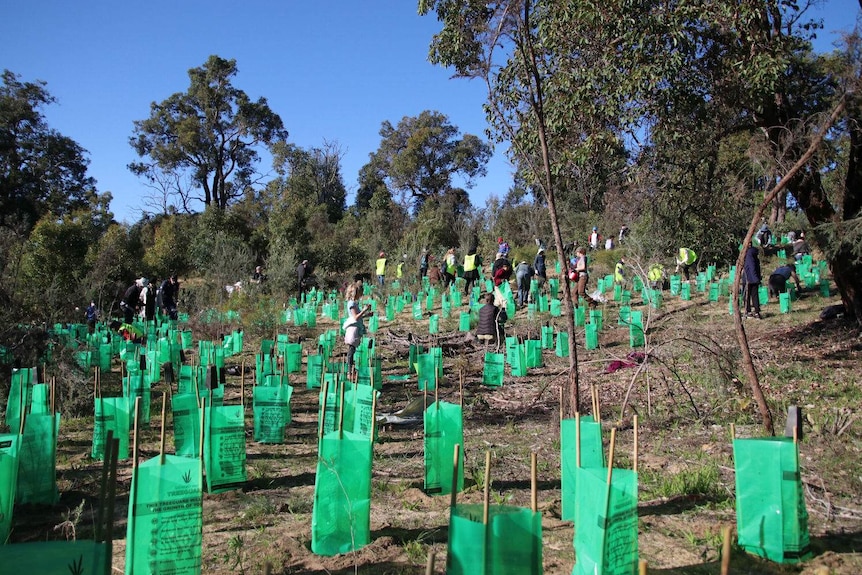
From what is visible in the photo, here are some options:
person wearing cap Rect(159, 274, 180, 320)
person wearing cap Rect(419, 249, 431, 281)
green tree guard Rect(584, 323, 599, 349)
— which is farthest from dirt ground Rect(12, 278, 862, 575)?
person wearing cap Rect(419, 249, 431, 281)

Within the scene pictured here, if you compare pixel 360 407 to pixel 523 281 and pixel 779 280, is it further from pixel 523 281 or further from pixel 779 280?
pixel 779 280

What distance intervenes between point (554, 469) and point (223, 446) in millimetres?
2315

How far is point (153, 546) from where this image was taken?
2.71 meters

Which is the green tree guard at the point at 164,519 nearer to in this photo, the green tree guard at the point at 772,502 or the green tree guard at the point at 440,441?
the green tree guard at the point at 440,441

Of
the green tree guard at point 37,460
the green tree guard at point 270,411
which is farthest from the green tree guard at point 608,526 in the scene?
the green tree guard at point 37,460

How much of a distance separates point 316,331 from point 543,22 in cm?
844

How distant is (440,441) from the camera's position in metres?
4.12

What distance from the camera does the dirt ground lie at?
3254 millimetres

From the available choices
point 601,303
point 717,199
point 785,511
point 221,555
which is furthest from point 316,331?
point 785,511

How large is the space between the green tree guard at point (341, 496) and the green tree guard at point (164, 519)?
1.97ft

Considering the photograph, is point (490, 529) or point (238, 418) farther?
point (238, 418)

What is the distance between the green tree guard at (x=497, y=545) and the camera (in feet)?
Result: 7.84

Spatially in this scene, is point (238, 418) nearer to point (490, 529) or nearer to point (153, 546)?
point (153, 546)

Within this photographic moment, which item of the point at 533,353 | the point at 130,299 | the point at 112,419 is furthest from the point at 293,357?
the point at 130,299
